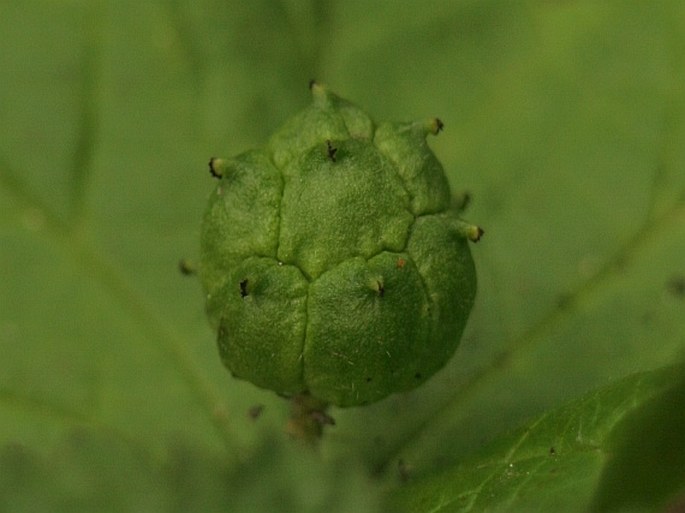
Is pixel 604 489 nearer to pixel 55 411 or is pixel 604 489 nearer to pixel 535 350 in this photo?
pixel 535 350

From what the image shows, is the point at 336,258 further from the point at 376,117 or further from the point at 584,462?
the point at 376,117

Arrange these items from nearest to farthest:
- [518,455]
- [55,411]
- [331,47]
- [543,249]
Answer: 1. [518,455]
2. [55,411]
3. [543,249]
4. [331,47]

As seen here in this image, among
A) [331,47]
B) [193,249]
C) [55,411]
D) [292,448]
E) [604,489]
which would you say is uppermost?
[331,47]

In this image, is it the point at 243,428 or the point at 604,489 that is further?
the point at 243,428

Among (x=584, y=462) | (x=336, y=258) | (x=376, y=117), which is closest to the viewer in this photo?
(x=584, y=462)

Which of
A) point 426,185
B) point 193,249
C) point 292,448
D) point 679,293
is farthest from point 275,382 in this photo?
point 679,293

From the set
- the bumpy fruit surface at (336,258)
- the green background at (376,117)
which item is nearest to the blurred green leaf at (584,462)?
the bumpy fruit surface at (336,258)

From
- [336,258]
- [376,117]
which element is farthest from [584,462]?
[376,117]
